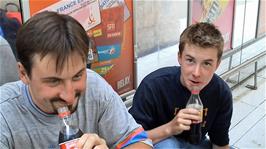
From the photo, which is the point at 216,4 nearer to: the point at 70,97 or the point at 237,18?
the point at 237,18

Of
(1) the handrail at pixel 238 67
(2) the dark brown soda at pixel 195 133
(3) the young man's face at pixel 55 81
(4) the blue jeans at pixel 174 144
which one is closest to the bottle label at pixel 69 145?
(3) the young man's face at pixel 55 81

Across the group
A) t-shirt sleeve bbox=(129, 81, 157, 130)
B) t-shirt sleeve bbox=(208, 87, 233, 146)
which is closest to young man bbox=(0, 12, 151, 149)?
t-shirt sleeve bbox=(129, 81, 157, 130)

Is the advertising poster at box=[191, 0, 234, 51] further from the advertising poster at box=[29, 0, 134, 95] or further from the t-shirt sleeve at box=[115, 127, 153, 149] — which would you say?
the t-shirt sleeve at box=[115, 127, 153, 149]

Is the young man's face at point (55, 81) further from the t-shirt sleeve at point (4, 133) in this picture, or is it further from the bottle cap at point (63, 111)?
the t-shirt sleeve at point (4, 133)

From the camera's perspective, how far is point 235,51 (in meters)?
3.82

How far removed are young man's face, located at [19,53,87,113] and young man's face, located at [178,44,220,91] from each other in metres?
0.82

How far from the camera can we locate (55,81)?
1.12 m

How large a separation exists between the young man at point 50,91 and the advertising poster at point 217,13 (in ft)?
6.43

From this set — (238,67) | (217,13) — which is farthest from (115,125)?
(238,67)

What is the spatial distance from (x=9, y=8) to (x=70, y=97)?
811 millimetres

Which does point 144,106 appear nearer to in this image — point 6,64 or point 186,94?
point 186,94

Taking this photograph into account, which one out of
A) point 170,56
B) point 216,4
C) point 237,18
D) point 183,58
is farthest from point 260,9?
point 183,58

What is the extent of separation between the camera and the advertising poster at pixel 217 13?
3106mm

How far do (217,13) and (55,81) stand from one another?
2.59 m
